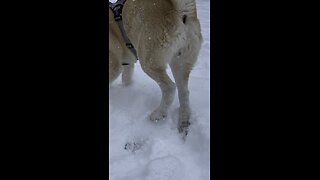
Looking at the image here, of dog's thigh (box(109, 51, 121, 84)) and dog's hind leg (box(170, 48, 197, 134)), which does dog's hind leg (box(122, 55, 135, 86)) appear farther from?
dog's hind leg (box(170, 48, 197, 134))

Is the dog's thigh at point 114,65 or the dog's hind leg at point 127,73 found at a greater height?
the dog's thigh at point 114,65

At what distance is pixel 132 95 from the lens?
13.8 feet

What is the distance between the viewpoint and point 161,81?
11.6 feet

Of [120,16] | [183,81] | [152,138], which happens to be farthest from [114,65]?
[152,138]

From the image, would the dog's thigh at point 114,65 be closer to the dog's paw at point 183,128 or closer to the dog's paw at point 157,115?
the dog's paw at point 157,115

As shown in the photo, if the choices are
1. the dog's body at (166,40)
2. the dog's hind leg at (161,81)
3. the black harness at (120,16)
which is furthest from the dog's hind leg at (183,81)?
the black harness at (120,16)

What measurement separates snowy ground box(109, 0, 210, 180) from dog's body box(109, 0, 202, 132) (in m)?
0.17

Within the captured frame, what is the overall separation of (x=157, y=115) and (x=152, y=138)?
361mm

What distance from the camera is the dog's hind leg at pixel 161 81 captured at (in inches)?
133

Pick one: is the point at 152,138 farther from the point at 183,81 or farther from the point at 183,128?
the point at 183,81

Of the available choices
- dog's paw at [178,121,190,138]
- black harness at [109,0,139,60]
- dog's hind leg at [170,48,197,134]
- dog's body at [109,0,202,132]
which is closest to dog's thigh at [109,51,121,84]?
black harness at [109,0,139,60]
